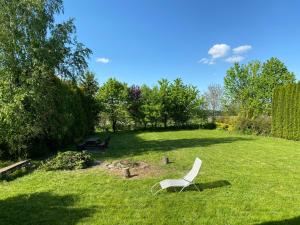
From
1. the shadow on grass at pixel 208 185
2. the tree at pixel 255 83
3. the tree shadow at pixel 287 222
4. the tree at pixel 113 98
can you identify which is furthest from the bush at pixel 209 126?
the tree shadow at pixel 287 222

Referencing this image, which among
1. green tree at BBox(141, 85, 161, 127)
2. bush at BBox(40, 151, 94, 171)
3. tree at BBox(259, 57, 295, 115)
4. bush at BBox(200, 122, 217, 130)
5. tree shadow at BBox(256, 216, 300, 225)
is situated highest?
tree at BBox(259, 57, 295, 115)

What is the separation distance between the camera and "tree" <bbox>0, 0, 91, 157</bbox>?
11.5 metres

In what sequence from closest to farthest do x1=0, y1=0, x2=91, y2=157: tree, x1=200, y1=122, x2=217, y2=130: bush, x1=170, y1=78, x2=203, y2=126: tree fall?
1. x1=0, y1=0, x2=91, y2=157: tree
2. x1=170, y1=78, x2=203, y2=126: tree
3. x1=200, y1=122, x2=217, y2=130: bush

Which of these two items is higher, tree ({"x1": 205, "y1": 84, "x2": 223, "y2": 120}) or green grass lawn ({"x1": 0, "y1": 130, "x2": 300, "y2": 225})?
tree ({"x1": 205, "y1": 84, "x2": 223, "y2": 120})

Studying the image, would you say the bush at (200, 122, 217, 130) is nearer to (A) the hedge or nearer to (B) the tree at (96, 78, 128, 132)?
(B) the tree at (96, 78, 128, 132)

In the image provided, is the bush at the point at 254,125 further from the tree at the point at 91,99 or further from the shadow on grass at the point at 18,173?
the shadow on grass at the point at 18,173

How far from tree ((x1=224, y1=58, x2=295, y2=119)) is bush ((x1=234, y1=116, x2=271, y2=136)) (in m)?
8.53

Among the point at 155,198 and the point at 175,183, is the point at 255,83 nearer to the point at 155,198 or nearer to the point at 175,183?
the point at 175,183

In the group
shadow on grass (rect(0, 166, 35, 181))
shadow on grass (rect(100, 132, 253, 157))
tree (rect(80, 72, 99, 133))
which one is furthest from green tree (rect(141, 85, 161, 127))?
shadow on grass (rect(0, 166, 35, 181))

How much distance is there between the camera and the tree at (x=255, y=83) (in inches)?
1339

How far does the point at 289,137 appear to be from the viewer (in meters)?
19.1

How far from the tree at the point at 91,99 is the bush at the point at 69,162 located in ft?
49.5

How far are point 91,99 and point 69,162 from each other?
65.2 ft

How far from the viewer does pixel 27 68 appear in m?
12.6
